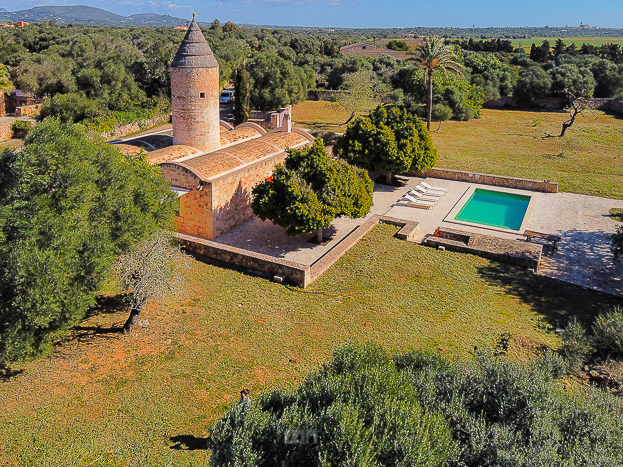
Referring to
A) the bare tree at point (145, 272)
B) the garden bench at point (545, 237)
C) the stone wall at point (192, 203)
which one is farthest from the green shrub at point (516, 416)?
the stone wall at point (192, 203)

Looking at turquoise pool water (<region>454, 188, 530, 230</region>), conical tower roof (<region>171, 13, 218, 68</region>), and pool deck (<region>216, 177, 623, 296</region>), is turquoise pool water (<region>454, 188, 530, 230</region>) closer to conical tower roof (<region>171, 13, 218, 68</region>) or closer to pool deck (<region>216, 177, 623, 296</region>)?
pool deck (<region>216, 177, 623, 296</region>)

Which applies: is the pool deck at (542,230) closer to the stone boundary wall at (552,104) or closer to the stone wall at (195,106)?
the stone wall at (195,106)

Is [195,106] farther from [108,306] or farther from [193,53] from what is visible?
[108,306]

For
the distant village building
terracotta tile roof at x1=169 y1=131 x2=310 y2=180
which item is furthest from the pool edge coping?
the distant village building

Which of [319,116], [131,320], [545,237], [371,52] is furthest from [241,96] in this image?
[371,52]

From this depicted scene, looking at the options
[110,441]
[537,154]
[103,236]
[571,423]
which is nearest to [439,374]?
[571,423]
